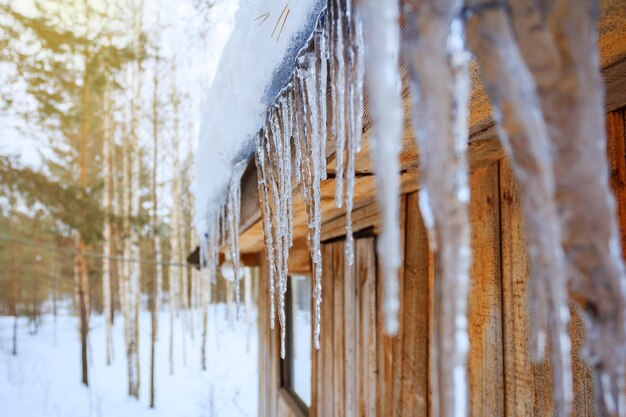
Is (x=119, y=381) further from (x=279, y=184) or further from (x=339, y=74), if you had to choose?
(x=339, y=74)

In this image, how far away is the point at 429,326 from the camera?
1.58 metres

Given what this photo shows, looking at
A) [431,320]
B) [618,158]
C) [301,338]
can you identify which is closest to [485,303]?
[431,320]

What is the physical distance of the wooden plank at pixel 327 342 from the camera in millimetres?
2512

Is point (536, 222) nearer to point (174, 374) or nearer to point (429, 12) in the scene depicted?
point (429, 12)

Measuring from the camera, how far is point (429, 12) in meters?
0.39

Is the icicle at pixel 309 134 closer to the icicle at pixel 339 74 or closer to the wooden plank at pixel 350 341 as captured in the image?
the icicle at pixel 339 74

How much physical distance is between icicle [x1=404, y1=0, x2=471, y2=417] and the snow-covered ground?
8.80 m

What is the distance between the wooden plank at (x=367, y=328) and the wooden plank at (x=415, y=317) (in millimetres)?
253

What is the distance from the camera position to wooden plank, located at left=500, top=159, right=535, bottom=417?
1145 mm

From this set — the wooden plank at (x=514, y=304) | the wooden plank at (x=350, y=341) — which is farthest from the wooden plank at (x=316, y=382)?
the wooden plank at (x=514, y=304)

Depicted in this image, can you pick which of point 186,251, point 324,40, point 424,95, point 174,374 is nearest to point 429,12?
point 424,95

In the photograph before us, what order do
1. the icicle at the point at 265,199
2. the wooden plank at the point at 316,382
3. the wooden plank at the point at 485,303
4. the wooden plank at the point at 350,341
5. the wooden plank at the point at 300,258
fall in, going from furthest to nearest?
the wooden plank at the point at 300,258, the wooden plank at the point at 316,382, the wooden plank at the point at 350,341, the icicle at the point at 265,199, the wooden plank at the point at 485,303

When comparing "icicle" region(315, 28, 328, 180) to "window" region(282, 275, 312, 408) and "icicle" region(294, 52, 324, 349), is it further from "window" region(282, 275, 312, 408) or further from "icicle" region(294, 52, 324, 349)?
"window" region(282, 275, 312, 408)

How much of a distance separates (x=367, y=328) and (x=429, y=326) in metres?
0.51
